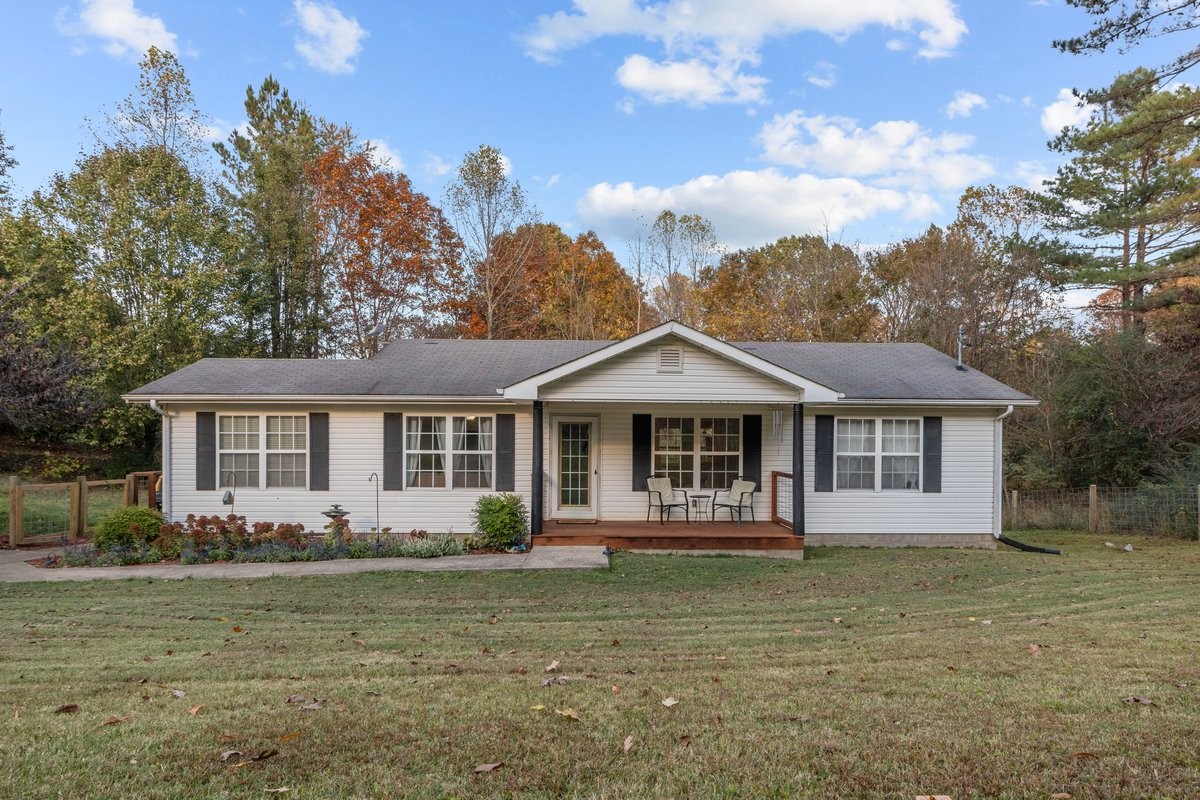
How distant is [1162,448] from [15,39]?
2739 cm

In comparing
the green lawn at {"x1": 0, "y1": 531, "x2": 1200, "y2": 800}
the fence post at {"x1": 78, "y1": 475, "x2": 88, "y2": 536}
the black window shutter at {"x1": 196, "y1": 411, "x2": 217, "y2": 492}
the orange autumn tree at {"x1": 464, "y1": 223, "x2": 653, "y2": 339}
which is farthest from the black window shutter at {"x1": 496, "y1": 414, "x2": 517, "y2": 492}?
the orange autumn tree at {"x1": 464, "y1": 223, "x2": 653, "y2": 339}

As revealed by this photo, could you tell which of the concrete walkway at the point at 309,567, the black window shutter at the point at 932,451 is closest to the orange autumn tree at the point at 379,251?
the concrete walkway at the point at 309,567

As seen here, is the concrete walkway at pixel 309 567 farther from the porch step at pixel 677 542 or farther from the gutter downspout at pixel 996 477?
the gutter downspout at pixel 996 477

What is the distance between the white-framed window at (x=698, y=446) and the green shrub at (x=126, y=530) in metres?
8.39

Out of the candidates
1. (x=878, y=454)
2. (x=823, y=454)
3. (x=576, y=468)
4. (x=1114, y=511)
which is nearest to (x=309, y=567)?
(x=576, y=468)

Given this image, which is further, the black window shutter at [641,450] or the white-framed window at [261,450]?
the black window shutter at [641,450]

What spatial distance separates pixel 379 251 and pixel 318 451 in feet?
46.9

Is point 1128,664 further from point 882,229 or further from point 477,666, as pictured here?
point 882,229

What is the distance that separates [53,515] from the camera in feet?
51.3

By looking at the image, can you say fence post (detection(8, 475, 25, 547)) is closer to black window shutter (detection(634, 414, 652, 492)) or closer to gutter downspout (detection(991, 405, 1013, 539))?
black window shutter (detection(634, 414, 652, 492))

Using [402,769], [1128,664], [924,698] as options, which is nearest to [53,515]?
[402,769]

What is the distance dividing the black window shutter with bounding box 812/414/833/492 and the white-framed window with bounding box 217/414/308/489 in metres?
8.96

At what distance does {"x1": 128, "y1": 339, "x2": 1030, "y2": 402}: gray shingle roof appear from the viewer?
477 inches

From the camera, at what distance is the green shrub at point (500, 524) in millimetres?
11484
